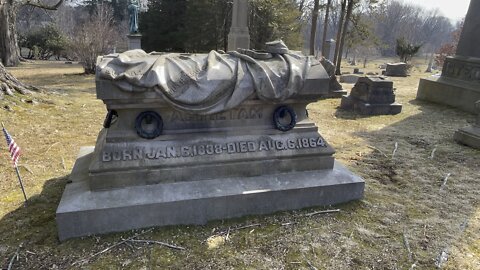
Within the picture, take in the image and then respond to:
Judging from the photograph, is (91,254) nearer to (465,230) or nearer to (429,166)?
(465,230)

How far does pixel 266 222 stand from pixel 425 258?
1.45 meters

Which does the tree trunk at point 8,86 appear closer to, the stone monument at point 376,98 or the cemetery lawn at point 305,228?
the cemetery lawn at point 305,228

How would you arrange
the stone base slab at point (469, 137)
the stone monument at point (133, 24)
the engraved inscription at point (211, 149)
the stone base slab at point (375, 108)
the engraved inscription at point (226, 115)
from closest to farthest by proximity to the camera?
1. the engraved inscription at point (211, 149)
2. the engraved inscription at point (226, 115)
3. the stone base slab at point (469, 137)
4. the stone base slab at point (375, 108)
5. the stone monument at point (133, 24)

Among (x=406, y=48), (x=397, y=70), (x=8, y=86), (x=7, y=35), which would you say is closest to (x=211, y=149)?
(x=8, y=86)

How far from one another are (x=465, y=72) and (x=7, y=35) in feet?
62.4

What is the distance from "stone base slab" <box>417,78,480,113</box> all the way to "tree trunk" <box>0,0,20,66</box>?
17604 mm

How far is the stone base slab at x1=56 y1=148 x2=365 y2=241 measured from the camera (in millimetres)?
3000

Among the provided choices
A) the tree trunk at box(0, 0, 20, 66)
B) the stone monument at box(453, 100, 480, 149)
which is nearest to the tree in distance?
the stone monument at box(453, 100, 480, 149)

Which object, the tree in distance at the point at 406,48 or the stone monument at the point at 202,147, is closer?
the stone monument at the point at 202,147

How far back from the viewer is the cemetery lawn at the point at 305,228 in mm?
2807

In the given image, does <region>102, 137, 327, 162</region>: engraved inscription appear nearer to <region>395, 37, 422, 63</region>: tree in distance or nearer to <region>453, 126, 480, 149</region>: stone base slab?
<region>453, 126, 480, 149</region>: stone base slab

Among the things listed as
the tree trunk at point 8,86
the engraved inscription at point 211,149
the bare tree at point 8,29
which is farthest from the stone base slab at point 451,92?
the bare tree at point 8,29

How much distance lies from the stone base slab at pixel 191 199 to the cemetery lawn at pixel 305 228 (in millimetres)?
90

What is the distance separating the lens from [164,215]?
316 cm
